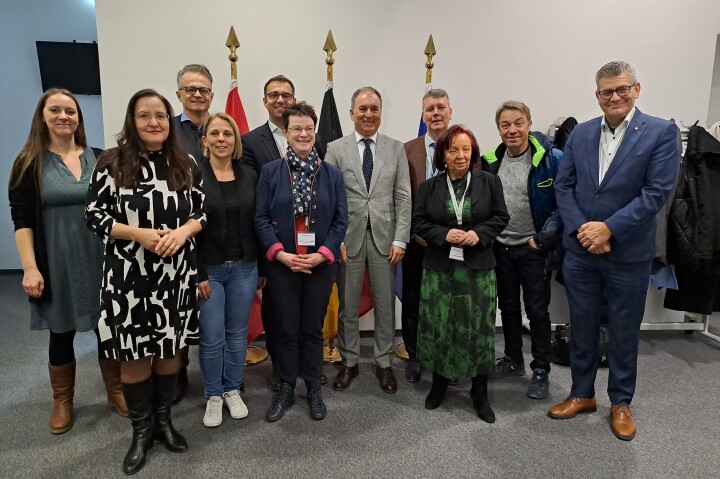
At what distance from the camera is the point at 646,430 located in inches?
95.4

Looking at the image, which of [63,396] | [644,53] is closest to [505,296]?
[63,396]

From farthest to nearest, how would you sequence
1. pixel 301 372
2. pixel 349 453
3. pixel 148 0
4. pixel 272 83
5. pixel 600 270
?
pixel 148 0 → pixel 272 83 → pixel 301 372 → pixel 600 270 → pixel 349 453

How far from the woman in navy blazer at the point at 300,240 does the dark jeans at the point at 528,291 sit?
1122 mm

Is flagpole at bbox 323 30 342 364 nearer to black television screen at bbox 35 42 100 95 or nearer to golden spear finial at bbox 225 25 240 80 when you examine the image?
golden spear finial at bbox 225 25 240 80

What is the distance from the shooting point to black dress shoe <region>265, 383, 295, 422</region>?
247cm

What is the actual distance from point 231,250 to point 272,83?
1.19 m

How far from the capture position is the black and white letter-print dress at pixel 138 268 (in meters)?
1.88

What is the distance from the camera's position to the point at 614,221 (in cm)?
222

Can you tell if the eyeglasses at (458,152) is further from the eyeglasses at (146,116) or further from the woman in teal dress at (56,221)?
the woman in teal dress at (56,221)

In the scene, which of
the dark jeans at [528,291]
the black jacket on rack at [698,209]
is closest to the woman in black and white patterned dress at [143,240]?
the dark jeans at [528,291]

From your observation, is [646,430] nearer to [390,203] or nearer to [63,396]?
[390,203]

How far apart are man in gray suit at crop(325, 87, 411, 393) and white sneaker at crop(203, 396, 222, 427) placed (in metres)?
0.76

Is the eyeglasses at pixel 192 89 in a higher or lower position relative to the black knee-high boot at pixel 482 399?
higher

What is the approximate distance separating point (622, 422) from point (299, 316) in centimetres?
182
